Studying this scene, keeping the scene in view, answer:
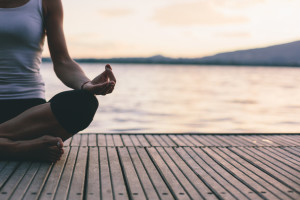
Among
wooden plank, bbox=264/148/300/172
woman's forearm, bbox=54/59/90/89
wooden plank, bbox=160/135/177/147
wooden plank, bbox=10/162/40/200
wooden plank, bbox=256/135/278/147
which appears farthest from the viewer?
wooden plank, bbox=256/135/278/147

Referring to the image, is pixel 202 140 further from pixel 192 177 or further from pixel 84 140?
pixel 192 177

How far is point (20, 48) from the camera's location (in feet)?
8.93

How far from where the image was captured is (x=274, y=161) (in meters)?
3.07

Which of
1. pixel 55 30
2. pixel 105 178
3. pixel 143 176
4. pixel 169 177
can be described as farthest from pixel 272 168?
pixel 55 30

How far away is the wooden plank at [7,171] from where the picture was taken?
2.31 metres

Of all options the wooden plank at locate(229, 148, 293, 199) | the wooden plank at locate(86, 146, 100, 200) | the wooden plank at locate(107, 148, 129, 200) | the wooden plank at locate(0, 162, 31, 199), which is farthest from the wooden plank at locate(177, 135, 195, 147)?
the wooden plank at locate(0, 162, 31, 199)

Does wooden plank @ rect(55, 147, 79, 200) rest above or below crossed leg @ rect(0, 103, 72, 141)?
below

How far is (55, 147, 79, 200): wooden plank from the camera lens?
211cm

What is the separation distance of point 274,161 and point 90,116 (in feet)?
4.96

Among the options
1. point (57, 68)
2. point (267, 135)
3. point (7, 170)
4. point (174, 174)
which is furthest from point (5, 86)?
point (267, 135)

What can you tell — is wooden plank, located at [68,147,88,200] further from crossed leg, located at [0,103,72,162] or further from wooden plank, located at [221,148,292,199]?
wooden plank, located at [221,148,292,199]

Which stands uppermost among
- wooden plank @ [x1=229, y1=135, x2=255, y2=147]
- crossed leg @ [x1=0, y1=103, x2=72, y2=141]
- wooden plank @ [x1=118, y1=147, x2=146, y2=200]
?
crossed leg @ [x1=0, y1=103, x2=72, y2=141]

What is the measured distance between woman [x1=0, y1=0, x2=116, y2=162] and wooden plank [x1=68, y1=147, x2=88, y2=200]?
19 centimetres

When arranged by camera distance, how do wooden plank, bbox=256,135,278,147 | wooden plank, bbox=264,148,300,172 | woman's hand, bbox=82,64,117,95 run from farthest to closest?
wooden plank, bbox=256,135,278,147 → wooden plank, bbox=264,148,300,172 → woman's hand, bbox=82,64,117,95
